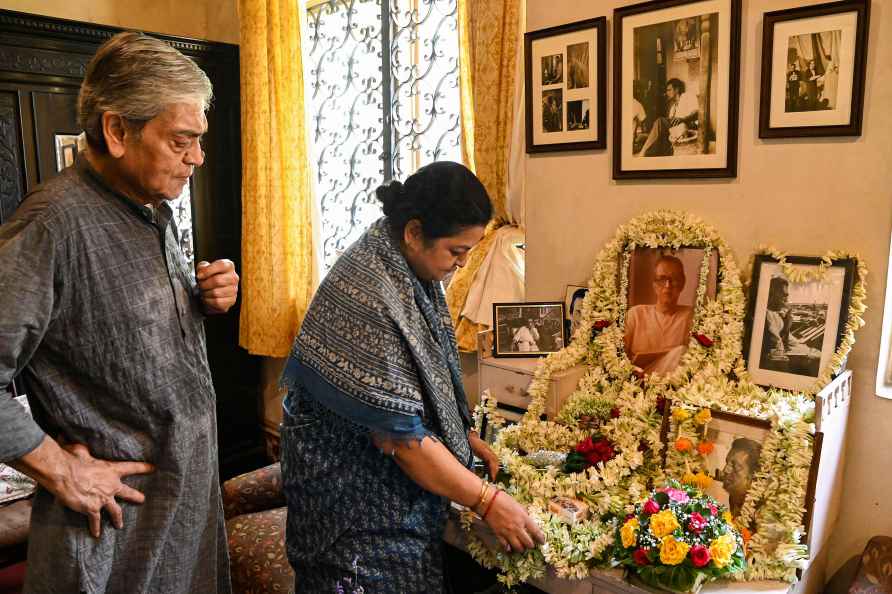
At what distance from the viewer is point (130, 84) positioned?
3.57ft

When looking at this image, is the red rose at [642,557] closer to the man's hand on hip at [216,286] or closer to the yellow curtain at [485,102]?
the man's hand on hip at [216,286]

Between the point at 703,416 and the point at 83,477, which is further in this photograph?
the point at 703,416

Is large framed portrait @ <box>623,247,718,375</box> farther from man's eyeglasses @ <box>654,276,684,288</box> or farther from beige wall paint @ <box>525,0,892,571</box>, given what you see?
beige wall paint @ <box>525,0,892,571</box>

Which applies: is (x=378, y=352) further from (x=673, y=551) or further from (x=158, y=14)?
(x=158, y=14)

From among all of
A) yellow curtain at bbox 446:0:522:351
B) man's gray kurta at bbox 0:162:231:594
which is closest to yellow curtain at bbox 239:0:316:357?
yellow curtain at bbox 446:0:522:351

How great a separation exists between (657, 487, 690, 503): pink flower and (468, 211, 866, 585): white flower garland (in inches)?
4.5


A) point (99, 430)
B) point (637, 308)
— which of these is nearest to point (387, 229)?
point (99, 430)

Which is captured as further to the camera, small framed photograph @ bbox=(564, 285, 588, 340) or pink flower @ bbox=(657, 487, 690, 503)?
small framed photograph @ bbox=(564, 285, 588, 340)

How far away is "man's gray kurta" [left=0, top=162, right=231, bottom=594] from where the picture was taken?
1019 mm

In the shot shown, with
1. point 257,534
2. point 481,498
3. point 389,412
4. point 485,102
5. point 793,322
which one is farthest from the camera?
point 485,102

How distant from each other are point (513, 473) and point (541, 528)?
0.23 metres

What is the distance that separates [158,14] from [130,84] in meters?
3.59

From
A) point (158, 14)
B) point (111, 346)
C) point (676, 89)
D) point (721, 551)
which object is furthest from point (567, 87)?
point (158, 14)

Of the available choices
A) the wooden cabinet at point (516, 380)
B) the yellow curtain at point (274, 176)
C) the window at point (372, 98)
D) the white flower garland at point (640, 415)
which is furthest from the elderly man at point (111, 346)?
the yellow curtain at point (274, 176)
